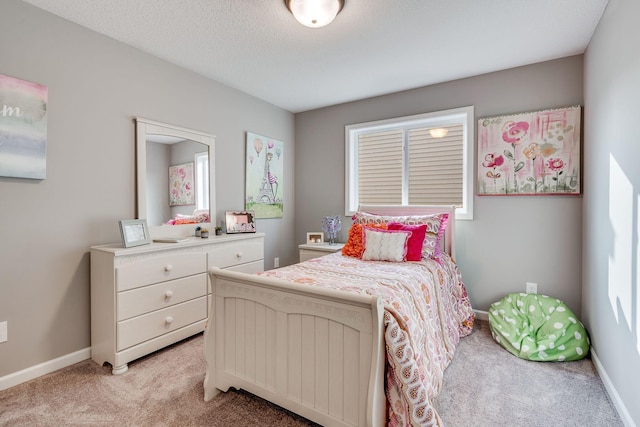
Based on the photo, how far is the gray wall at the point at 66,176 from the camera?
6.23 feet

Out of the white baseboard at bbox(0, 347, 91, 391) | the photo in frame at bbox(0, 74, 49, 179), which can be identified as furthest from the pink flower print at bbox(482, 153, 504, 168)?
the white baseboard at bbox(0, 347, 91, 391)

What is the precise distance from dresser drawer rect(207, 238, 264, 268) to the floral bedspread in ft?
2.83

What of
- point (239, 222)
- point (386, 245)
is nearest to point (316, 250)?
point (239, 222)

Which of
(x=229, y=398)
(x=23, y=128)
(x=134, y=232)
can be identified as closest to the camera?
(x=229, y=398)

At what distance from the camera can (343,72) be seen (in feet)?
9.54

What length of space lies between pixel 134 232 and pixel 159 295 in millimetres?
503

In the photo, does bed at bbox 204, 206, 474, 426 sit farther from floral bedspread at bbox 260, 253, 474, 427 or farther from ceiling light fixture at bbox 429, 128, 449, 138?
ceiling light fixture at bbox 429, 128, 449, 138

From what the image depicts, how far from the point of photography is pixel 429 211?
10.2 ft

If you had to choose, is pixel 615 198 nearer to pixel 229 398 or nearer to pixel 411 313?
pixel 411 313

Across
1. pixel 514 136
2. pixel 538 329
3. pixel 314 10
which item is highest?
pixel 314 10

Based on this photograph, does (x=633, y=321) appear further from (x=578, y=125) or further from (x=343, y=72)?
(x=343, y=72)

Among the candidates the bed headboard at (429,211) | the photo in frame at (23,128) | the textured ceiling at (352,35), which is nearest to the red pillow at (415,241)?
the bed headboard at (429,211)

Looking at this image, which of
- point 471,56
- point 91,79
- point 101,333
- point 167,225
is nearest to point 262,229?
point 167,225

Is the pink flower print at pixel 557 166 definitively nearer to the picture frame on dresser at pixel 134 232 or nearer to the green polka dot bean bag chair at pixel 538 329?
the green polka dot bean bag chair at pixel 538 329
